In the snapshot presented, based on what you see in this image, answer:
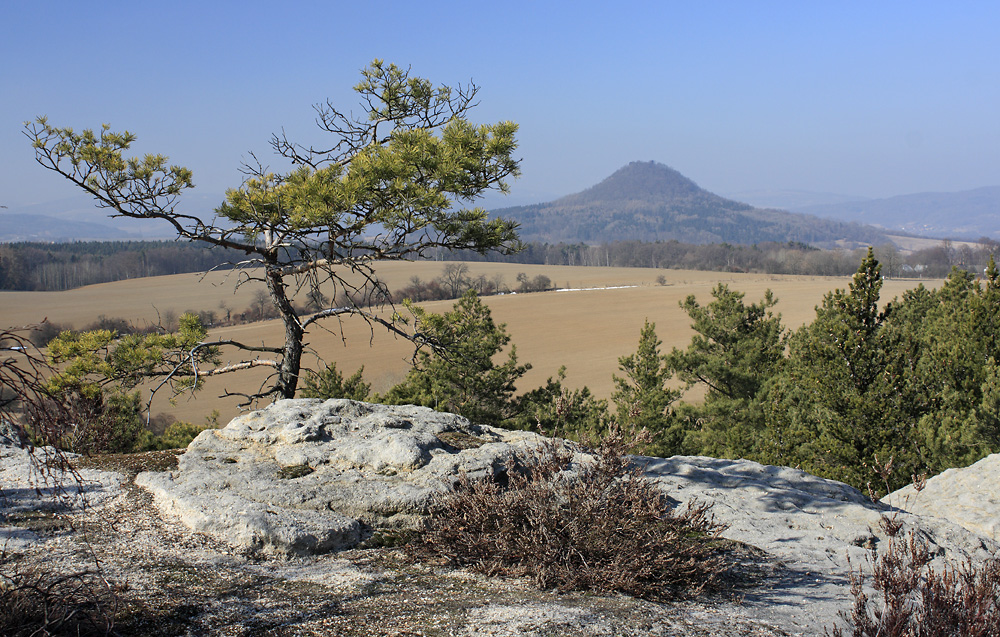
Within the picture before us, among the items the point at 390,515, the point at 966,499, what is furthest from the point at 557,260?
the point at 390,515

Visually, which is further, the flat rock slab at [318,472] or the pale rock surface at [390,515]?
the flat rock slab at [318,472]

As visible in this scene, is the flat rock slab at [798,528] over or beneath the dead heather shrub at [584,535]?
beneath

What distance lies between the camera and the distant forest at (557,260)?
69.8 meters

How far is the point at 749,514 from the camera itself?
6348mm

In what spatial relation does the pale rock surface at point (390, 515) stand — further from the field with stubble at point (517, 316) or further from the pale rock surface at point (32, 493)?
the field with stubble at point (517, 316)

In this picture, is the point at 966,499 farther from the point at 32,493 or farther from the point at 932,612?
the point at 32,493

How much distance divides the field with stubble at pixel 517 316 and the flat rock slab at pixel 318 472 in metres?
23.6

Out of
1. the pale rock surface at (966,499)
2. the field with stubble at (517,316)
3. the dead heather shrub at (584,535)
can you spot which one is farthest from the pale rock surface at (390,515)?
the field with stubble at (517,316)

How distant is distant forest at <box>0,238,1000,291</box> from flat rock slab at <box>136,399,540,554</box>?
142ft

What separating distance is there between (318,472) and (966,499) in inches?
377

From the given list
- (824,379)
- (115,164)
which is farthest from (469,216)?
(824,379)

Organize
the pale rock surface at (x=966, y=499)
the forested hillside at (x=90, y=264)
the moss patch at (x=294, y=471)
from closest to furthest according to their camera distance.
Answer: the moss patch at (x=294, y=471)
the pale rock surface at (x=966, y=499)
the forested hillside at (x=90, y=264)

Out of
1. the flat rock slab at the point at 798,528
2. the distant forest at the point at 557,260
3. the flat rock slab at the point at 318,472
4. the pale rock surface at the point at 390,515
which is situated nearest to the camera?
the pale rock surface at the point at 390,515

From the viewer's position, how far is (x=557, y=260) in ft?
410
